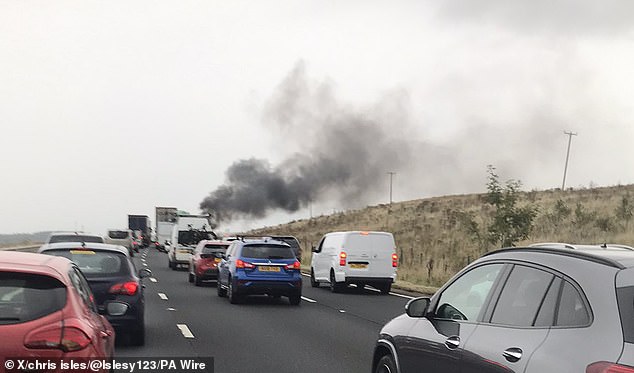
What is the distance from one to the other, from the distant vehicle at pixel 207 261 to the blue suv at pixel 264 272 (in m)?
7.03

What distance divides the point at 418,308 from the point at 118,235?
55.3m

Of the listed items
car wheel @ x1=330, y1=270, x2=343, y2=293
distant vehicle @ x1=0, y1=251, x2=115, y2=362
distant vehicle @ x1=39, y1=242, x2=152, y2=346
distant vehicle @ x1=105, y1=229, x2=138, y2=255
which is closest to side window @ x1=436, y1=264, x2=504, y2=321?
distant vehicle @ x1=0, y1=251, x2=115, y2=362

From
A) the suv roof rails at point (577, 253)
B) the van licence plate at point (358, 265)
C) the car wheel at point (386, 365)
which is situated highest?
the suv roof rails at point (577, 253)

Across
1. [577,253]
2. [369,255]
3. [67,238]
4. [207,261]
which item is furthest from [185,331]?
[207,261]

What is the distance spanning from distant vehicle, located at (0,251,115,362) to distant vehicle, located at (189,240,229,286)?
21736 mm

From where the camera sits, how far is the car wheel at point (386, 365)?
6.90 m

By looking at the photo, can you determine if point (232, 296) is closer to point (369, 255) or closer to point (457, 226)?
point (369, 255)

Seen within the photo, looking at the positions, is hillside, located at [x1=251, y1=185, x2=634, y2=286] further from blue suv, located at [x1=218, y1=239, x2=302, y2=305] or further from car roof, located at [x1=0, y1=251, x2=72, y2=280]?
car roof, located at [x1=0, y1=251, x2=72, y2=280]

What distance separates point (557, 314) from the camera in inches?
186

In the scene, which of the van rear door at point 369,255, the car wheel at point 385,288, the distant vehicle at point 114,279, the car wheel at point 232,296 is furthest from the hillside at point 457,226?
the distant vehicle at point 114,279

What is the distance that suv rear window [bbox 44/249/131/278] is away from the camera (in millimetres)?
12375

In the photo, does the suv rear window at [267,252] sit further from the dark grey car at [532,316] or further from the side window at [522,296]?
the side window at [522,296]

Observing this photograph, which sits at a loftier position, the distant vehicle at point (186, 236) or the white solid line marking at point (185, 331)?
the distant vehicle at point (186, 236)

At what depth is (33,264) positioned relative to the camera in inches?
238
